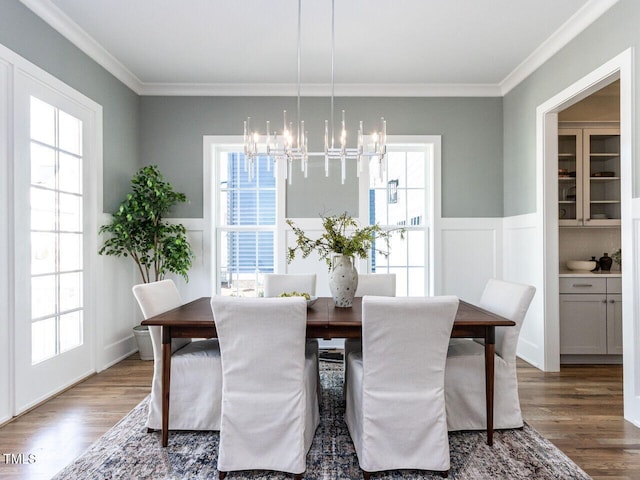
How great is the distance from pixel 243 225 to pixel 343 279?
228cm

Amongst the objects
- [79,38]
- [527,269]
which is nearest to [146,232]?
[79,38]

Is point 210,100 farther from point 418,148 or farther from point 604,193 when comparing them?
point 604,193

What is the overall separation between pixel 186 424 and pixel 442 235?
3179 mm

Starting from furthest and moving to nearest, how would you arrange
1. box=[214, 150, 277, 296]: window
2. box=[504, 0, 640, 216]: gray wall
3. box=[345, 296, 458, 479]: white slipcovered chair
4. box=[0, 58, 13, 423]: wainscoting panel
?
box=[214, 150, 277, 296]: window, box=[504, 0, 640, 216]: gray wall, box=[0, 58, 13, 423]: wainscoting panel, box=[345, 296, 458, 479]: white slipcovered chair

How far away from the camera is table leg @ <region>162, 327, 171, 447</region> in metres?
2.27

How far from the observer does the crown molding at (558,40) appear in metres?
2.91

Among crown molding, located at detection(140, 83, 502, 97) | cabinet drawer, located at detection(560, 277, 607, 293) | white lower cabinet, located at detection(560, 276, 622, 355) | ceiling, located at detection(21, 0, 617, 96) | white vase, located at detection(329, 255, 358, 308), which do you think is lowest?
white lower cabinet, located at detection(560, 276, 622, 355)

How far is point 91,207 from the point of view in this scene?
360 cm

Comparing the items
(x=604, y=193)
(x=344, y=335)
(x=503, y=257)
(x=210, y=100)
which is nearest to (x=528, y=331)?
(x=503, y=257)

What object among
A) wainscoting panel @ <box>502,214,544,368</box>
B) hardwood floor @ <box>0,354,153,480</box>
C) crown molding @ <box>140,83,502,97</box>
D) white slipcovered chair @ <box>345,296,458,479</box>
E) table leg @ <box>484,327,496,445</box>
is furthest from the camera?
crown molding @ <box>140,83,502,97</box>

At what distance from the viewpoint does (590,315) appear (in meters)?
3.78

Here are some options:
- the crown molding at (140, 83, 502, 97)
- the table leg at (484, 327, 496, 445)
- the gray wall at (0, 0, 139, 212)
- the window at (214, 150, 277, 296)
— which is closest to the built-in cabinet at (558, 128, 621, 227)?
the crown molding at (140, 83, 502, 97)

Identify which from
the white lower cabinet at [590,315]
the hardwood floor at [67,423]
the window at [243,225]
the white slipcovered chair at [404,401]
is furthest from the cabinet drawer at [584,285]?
the hardwood floor at [67,423]

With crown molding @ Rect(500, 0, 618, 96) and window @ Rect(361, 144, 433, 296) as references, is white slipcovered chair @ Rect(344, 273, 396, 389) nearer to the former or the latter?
window @ Rect(361, 144, 433, 296)
